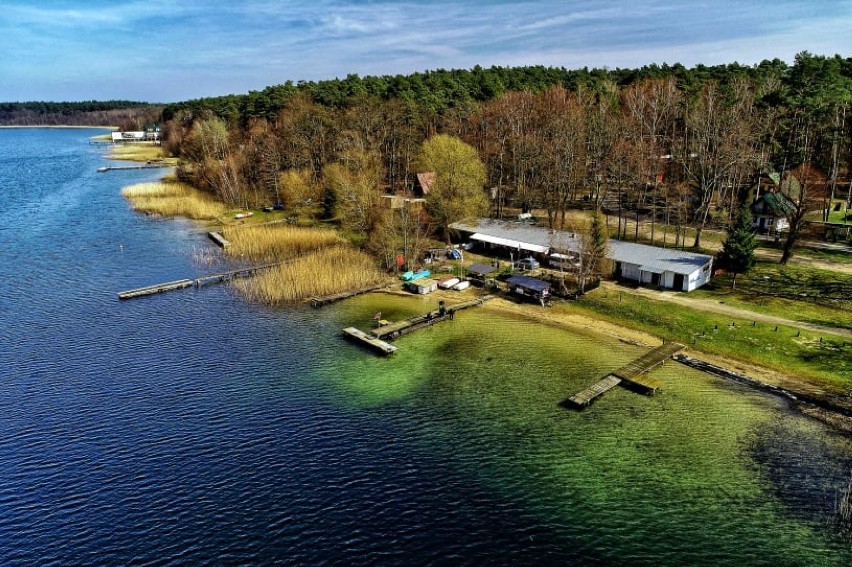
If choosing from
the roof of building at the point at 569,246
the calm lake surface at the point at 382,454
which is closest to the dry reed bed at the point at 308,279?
the calm lake surface at the point at 382,454

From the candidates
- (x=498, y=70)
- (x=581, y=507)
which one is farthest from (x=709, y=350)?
(x=498, y=70)

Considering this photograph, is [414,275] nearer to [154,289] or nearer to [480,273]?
[480,273]

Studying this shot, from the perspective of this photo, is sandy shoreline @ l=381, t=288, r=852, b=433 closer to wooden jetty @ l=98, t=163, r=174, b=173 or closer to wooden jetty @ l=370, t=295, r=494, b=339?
wooden jetty @ l=370, t=295, r=494, b=339

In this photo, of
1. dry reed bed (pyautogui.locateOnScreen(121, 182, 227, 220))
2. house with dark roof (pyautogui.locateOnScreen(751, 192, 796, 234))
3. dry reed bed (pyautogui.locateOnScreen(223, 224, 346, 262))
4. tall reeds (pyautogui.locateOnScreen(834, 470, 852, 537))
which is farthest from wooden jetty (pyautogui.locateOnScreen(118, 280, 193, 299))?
house with dark roof (pyautogui.locateOnScreen(751, 192, 796, 234))

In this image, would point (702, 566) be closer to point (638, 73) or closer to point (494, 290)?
point (494, 290)

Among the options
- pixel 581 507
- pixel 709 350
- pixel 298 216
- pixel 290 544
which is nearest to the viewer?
pixel 290 544
